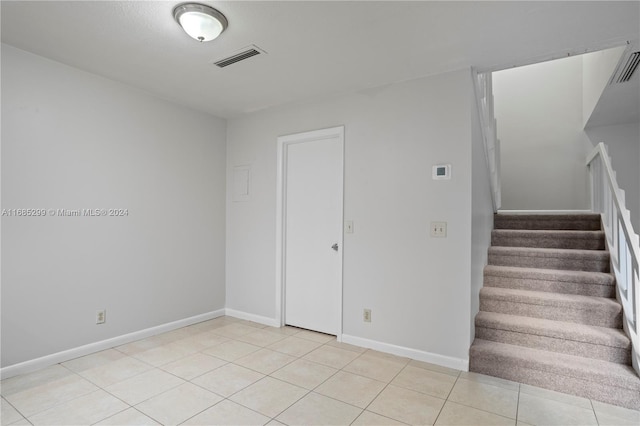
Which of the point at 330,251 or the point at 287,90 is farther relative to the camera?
the point at 330,251

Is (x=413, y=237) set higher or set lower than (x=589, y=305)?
higher

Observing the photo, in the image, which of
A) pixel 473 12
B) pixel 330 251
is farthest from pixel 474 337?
pixel 473 12

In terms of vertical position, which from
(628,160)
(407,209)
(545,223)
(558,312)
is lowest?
(558,312)

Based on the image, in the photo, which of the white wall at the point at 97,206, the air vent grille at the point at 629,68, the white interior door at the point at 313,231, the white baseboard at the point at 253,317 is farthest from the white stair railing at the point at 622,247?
the white wall at the point at 97,206

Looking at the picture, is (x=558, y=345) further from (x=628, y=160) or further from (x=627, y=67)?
(x=628, y=160)

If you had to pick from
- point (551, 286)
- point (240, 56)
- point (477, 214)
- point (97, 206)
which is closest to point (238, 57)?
point (240, 56)

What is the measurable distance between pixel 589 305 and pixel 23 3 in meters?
4.39

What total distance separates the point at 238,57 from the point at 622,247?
3.45m

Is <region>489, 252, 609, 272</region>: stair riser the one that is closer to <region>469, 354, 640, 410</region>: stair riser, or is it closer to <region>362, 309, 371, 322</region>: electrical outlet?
<region>469, 354, 640, 410</region>: stair riser

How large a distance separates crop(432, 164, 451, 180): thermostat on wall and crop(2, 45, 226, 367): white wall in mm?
2552

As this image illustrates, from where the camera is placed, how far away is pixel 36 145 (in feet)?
8.64

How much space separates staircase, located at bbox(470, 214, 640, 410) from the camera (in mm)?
2311

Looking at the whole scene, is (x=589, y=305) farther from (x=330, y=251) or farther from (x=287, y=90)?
(x=287, y=90)

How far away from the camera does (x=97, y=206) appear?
9.86 feet
